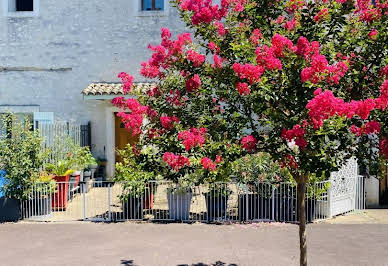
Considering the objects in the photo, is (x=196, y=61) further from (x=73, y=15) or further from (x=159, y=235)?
(x=73, y=15)

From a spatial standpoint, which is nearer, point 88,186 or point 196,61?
point 196,61

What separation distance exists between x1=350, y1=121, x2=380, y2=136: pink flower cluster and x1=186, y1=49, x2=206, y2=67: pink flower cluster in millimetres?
1951

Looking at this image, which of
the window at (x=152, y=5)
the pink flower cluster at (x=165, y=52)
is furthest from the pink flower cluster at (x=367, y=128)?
the window at (x=152, y=5)

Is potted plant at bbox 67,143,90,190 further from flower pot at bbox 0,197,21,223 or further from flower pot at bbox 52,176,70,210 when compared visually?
flower pot at bbox 0,197,21,223

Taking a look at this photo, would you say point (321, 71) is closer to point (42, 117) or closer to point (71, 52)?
point (42, 117)

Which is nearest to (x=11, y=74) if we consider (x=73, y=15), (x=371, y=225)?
(x=73, y=15)

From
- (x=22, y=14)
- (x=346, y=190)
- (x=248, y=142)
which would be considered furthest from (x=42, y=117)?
(x=248, y=142)

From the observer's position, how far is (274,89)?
15.8 ft

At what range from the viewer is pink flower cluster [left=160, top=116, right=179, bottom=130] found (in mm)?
5289

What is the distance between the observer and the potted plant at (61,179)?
10750 mm

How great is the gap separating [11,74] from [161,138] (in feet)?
36.1

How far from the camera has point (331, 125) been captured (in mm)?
4219

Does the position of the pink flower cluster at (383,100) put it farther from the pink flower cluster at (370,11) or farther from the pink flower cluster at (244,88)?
the pink flower cluster at (244,88)

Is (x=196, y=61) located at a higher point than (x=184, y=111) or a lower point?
higher
